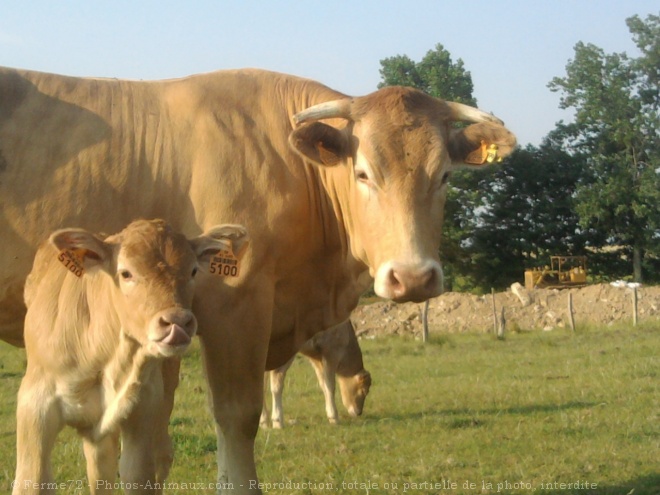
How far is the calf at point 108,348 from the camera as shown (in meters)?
5.23

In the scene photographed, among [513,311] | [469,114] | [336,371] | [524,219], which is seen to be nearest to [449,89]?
[524,219]

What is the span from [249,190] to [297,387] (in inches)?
355

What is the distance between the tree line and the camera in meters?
46.9

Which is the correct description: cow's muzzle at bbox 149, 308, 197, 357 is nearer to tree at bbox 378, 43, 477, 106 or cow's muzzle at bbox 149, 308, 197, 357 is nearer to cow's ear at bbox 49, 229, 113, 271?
cow's ear at bbox 49, 229, 113, 271

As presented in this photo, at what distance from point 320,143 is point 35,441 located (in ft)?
8.16

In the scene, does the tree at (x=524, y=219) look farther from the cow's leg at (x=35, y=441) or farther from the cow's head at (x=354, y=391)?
the cow's leg at (x=35, y=441)

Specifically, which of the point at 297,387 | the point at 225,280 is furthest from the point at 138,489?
the point at 297,387

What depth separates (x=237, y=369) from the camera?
5965 millimetres

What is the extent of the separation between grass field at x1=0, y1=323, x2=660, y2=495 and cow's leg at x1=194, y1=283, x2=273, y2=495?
3.91 ft

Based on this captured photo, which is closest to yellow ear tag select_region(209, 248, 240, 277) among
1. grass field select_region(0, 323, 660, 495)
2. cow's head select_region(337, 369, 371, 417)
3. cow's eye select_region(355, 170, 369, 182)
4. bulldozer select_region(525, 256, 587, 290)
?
cow's eye select_region(355, 170, 369, 182)

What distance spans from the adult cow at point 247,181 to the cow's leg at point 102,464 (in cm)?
74

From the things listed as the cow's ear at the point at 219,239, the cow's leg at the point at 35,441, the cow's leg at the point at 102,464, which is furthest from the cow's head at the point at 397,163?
the cow's leg at the point at 35,441

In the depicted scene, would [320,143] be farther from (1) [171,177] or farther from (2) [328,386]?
(2) [328,386]

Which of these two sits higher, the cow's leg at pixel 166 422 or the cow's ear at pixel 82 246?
the cow's ear at pixel 82 246
